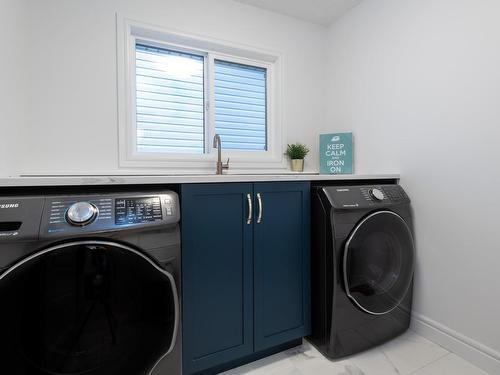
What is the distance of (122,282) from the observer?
93 cm

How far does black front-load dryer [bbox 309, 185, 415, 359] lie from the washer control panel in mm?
801

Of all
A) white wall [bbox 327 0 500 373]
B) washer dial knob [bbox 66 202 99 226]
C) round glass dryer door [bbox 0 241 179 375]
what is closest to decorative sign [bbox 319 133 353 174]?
white wall [bbox 327 0 500 373]

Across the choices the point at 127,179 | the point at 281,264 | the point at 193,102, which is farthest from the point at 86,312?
the point at 193,102

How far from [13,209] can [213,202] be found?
0.69 m

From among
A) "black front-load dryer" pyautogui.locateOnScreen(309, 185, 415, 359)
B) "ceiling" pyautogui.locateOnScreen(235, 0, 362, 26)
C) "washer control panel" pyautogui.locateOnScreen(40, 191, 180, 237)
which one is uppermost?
"ceiling" pyautogui.locateOnScreen(235, 0, 362, 26)

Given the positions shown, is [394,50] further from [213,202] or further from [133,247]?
[133,247]

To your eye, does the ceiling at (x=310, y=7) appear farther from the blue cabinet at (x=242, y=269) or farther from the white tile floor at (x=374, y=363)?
the white tile floor at (x=374, y=363)

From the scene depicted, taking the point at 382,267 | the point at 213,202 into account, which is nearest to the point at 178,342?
the point at 213,202

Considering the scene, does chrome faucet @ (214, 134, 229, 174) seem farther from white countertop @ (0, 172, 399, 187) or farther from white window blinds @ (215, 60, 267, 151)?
white countertop @ (0, 172, 399, 187)

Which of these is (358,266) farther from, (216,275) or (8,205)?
(8,205)

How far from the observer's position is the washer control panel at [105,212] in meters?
0.86

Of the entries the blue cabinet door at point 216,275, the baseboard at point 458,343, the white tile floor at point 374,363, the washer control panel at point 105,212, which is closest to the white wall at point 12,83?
the washer control panel at point 105,212

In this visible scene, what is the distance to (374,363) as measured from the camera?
1396mm

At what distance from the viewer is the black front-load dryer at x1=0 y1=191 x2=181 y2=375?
82 centimetres
